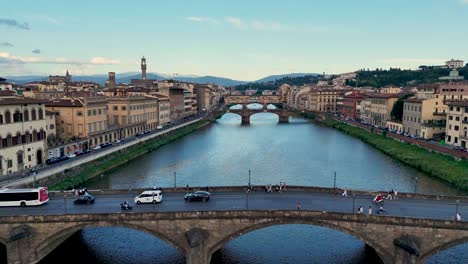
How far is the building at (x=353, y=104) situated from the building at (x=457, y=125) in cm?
5364

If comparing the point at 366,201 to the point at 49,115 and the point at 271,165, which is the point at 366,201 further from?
the point at 49,115

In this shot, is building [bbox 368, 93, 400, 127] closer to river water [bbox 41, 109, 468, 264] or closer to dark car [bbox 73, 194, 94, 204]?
river water [bbox 41, 109, 468, 264]

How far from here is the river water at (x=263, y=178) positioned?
2975 cm

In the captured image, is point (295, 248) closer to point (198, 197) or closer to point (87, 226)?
point (198, 197)

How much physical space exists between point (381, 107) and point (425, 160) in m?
47.3

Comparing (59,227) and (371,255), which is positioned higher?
(59,227)

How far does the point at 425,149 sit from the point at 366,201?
4200 centimetres

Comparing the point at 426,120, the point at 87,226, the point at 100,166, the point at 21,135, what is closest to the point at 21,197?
the point at 87,226

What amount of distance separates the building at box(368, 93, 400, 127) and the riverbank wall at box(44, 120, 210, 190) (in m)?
54.4

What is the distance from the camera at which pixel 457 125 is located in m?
66.2

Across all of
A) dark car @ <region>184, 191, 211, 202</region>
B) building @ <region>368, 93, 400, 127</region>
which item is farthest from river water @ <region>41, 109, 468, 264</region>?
building @ <region>368, 93, 400, 127</region>

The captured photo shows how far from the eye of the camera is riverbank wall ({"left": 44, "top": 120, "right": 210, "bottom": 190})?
45.3 meters

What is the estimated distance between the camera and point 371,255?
97.1 feet

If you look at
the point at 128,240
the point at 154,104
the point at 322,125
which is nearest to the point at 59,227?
the point at 128,240
